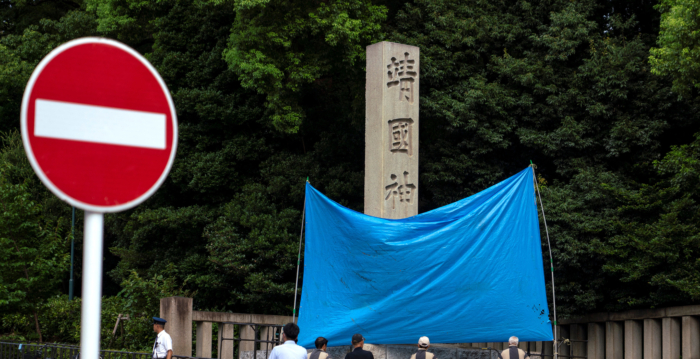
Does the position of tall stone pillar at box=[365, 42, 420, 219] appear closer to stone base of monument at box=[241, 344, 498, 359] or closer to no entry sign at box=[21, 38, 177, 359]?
stone base of monument at box=[241, 344, 498, 359]

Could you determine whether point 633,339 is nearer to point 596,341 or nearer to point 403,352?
point 596,341

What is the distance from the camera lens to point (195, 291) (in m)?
18.3

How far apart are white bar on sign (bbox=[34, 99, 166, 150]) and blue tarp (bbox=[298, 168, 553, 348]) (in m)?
6.97

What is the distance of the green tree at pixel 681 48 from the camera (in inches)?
547

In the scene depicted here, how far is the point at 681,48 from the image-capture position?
14.3 metres

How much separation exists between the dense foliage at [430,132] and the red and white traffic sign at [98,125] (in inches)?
532

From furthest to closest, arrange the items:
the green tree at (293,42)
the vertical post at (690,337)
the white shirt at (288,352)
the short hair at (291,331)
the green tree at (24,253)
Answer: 1. the green tree at (293,42)
2. the green tree at (24,253)
3. the vertical post at (690,337)
4. the short hair at (291,331)
5. the white shirt at (288,352)

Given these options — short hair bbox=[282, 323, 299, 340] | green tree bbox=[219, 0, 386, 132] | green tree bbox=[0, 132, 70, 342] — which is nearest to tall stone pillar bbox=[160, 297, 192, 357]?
short hair bbox=[282, 323, 299, 340]

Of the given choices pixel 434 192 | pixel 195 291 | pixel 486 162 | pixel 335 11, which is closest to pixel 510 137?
pixel 486 162

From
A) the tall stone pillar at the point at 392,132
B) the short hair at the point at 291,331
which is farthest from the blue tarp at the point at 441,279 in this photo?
the tall stone pillar at the point at 392,132

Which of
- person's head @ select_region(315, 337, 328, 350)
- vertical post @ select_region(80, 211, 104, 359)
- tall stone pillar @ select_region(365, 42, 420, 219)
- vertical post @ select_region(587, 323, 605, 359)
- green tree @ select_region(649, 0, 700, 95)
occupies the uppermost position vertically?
green tree @ select_region(649, 0, 700, 95)

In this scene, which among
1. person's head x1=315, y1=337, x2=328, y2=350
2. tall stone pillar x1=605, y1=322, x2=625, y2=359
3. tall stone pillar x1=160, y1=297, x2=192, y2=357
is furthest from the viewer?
tall stone pillar x1=605, y1=322, x2=625, y2=359

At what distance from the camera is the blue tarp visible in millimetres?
8961

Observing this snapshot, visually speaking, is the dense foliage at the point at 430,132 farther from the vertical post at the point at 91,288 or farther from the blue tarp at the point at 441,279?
the vertical post at the point at 91,288
